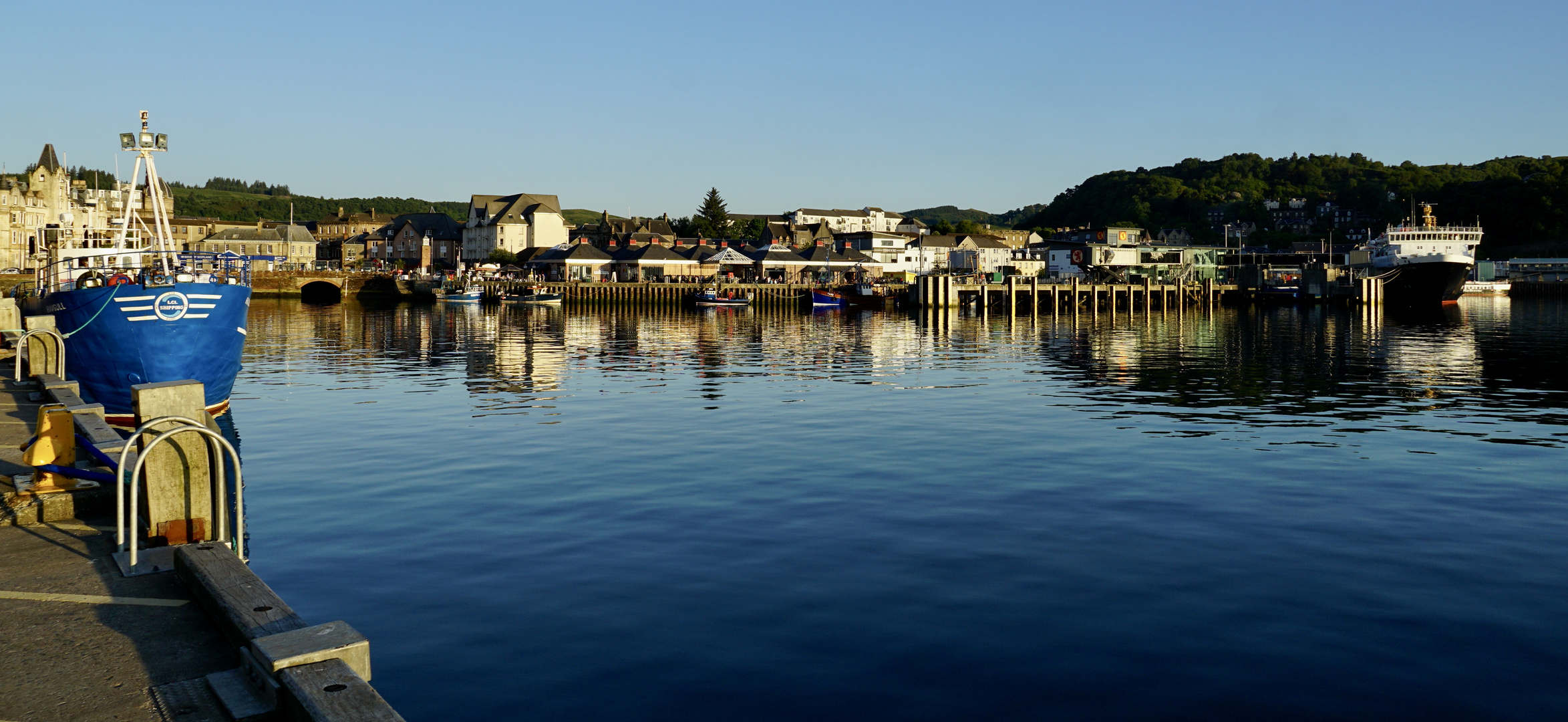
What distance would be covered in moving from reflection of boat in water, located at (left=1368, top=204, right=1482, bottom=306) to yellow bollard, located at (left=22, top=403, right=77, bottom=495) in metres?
133

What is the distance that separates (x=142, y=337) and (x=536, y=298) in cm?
9407

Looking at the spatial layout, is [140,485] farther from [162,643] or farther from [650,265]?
[650,265]

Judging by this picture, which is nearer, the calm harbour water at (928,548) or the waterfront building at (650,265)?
the calm harbour water at (928,548)

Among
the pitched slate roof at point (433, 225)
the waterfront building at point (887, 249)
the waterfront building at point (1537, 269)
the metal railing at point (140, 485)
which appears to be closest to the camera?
the metal railing at point (140, 485)

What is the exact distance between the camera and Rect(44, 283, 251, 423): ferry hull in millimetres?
26797

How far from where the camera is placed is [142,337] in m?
26.9

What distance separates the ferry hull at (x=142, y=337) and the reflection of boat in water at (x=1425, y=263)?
125549mm

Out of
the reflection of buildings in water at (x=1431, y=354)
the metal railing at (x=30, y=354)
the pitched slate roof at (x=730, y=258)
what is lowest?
the reflection of buildings in water at (x=1431, y=354)

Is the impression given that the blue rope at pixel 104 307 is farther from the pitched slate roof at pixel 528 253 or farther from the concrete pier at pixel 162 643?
the pitched slate roof at pixel 528 253

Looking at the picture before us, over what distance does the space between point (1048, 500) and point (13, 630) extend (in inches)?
593

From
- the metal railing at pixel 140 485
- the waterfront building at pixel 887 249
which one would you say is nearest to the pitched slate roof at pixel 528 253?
the waterfront building at pixel 887 249

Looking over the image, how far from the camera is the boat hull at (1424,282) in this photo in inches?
4685

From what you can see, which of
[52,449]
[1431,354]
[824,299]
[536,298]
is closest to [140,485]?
[52,449]

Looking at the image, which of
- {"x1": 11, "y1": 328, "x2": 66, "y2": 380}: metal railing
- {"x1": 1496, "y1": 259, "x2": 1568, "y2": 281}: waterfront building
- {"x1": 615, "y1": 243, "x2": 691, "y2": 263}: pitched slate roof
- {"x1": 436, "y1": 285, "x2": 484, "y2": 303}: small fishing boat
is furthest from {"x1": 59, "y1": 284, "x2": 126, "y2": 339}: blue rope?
{"x1": 1496, "y1": 259, "x2": 1568, "y2": 281}: waterfront building
